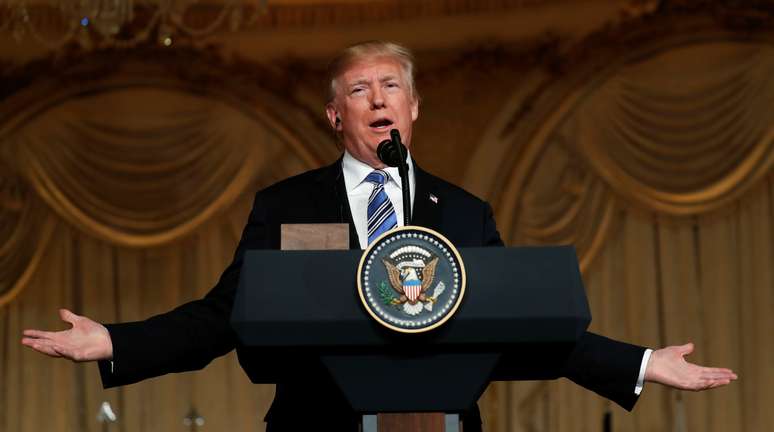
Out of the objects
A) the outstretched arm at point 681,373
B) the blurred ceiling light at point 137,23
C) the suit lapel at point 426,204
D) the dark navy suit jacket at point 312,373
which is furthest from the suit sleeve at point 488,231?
the blurred ceiling light at point 137,23

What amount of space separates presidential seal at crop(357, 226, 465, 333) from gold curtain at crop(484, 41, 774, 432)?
16.9 feet

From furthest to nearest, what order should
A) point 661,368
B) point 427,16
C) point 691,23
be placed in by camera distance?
1. point 427,16
2. point 691,23
3. point 661,368

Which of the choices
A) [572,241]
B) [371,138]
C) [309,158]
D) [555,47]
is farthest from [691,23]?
[371,138]

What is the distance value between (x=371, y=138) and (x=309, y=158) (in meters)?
5.00

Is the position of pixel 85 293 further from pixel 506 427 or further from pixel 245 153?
pixel 506 427

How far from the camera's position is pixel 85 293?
7.74m

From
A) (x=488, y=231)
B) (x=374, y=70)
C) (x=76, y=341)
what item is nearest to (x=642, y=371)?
(x=488, y=231)

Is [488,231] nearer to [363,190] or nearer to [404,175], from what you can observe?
[363,190]

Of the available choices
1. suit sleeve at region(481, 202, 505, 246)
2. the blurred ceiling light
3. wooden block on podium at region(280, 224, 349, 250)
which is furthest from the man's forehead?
the blurred ceiling light

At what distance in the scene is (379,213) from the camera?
2.53 m

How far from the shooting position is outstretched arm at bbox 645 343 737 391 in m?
2.38

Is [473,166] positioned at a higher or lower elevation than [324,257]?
higher

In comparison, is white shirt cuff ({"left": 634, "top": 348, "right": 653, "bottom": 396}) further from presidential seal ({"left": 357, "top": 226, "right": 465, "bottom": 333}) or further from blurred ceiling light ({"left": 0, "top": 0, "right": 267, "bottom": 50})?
blurred ceiling light ({"left": 0, "top": 0, "right": 267, "bottom": 50})

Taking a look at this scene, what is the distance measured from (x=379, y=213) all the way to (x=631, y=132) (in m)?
4.79
